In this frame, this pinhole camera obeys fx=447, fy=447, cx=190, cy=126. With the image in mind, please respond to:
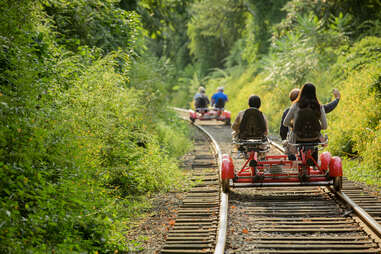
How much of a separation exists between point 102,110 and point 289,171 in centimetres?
368

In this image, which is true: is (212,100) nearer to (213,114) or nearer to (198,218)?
(213,114)

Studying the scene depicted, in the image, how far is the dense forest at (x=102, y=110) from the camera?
199 inches

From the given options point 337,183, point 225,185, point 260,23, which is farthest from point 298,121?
point 260,23

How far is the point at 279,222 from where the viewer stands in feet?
21.6

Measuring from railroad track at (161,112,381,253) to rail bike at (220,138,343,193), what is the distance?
0.90 feet

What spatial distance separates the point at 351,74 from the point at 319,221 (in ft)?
31.9

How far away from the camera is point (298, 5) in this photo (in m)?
22.0

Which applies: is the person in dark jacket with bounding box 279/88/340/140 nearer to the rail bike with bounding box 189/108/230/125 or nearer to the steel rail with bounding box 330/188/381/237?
the steel rail with bounding box 330/188/381/237

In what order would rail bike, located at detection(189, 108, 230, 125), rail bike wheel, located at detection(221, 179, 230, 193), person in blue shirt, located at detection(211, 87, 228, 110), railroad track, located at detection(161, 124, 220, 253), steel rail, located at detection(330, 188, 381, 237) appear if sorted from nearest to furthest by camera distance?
railroad track, located at detection(161, 124, 220, 253), steel rail, located at detection(330, 188, 381, 237), rail bike wheel, located at detection(221, 179, 230, 193), person in blue shirt, located at detection(211, 87, 228, 110), rail bike, located at detection(189, 108, 230, 125)

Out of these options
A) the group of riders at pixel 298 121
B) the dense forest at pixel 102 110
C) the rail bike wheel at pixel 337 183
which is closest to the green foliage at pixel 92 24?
the dense forest at pixel 102 110

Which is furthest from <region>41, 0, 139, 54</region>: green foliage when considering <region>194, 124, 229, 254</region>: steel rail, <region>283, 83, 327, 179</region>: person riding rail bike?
<region>283, 83, 327, 179</region>: person riding rail bike

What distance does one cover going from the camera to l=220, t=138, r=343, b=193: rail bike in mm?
8008

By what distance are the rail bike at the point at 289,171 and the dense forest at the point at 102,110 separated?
1706 mm

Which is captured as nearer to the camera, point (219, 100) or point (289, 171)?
point (289, 171)
